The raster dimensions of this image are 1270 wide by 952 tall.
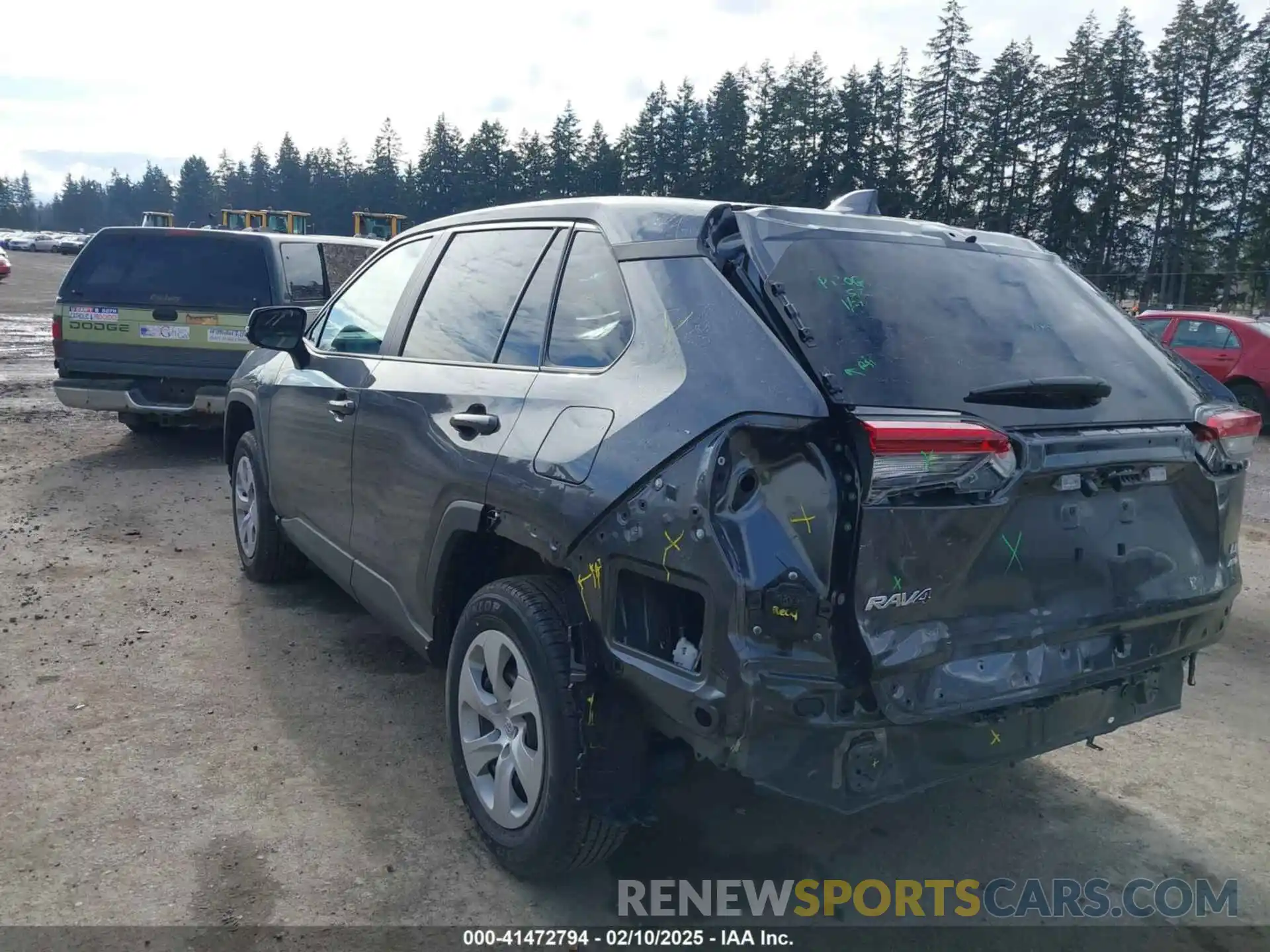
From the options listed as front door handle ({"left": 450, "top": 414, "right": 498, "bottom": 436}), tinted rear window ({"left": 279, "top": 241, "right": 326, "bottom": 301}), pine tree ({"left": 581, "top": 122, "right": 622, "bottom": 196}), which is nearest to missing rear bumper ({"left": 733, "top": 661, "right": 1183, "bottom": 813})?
front door handle ({"left": 450, "top": 414, "right": 498, "bottom": 436})

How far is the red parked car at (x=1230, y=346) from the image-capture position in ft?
45.0

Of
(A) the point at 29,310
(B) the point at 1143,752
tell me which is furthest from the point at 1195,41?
(B) the point at 1143,752

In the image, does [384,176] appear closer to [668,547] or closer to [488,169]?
[488,169]

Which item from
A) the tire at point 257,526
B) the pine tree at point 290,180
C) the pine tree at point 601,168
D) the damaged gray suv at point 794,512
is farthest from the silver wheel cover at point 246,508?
the pine tree at point 290,180

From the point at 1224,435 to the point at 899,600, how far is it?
4.18 feet

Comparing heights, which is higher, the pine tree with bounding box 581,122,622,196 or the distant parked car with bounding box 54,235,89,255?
the pine tree with bounding box 581,122,622,196

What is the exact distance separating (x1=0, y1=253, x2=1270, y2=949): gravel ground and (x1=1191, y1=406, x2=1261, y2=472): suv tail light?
1.30 metres

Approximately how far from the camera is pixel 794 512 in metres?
2.34

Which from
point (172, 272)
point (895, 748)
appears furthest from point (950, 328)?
point (172, 272)

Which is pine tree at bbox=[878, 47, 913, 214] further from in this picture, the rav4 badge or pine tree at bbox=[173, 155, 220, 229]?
pine tree at bbox=[173, 155, 220, 229]

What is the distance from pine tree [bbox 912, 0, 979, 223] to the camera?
178 feet

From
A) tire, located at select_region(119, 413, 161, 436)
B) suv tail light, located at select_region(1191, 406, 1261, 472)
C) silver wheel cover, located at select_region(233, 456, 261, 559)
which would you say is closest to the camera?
suv tail light, located at select_region(1191, 406, 1261, 472)

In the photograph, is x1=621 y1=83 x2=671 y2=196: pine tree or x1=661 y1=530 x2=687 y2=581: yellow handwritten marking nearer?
x1=661 y1=530 x2=687 y2=581: yellow handwritten marking

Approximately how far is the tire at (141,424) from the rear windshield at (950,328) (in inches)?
356
